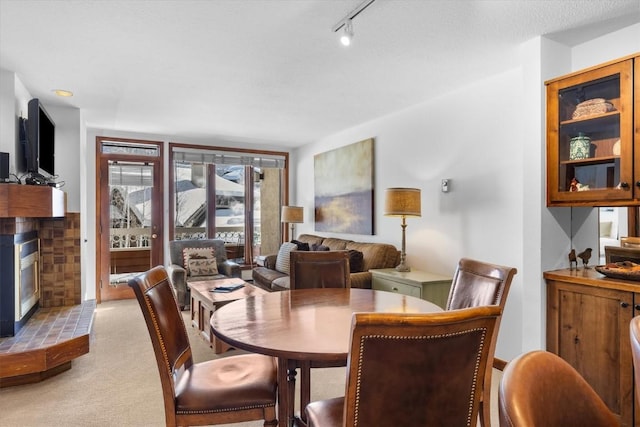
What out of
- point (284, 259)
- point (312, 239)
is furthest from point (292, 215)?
point (284, 259)

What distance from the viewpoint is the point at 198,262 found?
516 centimetres

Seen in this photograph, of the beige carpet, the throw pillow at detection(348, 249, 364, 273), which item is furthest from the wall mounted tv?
the throw pillow at detection(348, 249, 364, 273)

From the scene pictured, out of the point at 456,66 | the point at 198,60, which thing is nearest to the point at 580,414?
the point at 456,66

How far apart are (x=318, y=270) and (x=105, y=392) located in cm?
170

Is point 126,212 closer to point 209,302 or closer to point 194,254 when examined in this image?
point 194,254

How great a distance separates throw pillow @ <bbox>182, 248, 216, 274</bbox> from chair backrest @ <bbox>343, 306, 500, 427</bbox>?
4552 mm

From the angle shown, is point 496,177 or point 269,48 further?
point 496,177

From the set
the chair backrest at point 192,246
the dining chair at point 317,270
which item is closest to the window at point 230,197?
the chair backrest at point 192,246

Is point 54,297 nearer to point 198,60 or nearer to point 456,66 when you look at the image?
point 198,60

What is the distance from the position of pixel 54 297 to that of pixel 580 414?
452cm

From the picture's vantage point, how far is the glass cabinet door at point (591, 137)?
7.24 ft

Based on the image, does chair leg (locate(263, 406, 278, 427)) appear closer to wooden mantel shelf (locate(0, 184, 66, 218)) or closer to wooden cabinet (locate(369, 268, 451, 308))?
wooden cabinet (locate(369, 268, 451, 308))

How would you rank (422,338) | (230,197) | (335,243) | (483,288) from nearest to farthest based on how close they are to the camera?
(422,338), (483,288), (335,243), (230,197)

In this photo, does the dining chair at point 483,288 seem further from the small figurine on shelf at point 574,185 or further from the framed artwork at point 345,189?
the framed artwork at point 345,189
